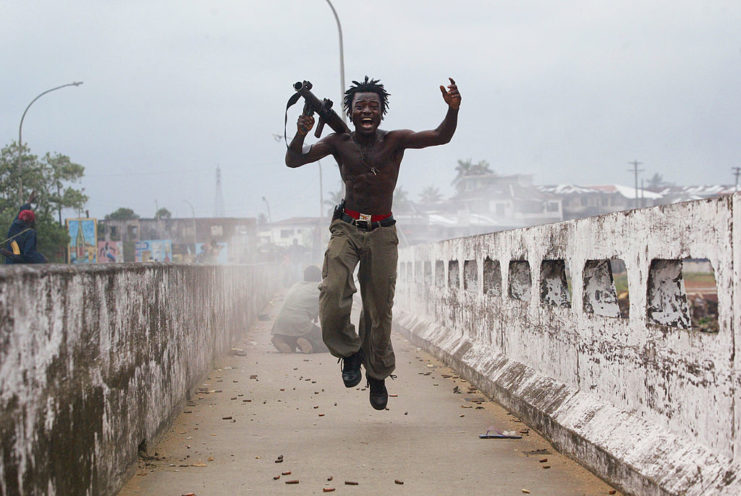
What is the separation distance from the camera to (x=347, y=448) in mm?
5586

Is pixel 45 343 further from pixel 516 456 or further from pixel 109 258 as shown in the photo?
pixel 109 258

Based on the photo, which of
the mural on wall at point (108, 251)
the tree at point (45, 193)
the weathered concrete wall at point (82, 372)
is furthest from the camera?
the mural on wall at point (108, 251)

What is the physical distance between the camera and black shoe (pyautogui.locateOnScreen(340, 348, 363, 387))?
245 inches

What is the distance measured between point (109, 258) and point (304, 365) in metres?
64.1

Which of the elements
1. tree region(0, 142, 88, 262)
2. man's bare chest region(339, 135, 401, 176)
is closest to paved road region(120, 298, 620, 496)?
man's bare chest region(339, 135, 401, 176)

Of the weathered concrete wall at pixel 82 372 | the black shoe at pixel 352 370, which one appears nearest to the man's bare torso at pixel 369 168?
the black shoe at pixel 352 370

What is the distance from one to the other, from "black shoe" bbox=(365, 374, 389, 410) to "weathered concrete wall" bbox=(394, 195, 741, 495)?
1.02 meters

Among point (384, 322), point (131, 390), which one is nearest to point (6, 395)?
point (131, 390)

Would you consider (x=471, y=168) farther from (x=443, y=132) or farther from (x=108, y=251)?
(x=443, y=132)

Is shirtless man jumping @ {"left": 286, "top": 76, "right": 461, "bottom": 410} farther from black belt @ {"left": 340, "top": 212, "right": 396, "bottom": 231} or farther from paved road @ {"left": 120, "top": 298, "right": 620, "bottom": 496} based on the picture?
paved road @ {"left": 120, "top": 298, "right": 620, "bottom": 496}

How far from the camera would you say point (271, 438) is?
5.91m

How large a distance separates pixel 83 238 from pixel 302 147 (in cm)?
5230

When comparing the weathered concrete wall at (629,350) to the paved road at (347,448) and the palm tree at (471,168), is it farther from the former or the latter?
the palm tree at (471,168)

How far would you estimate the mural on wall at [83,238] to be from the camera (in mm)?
54312
